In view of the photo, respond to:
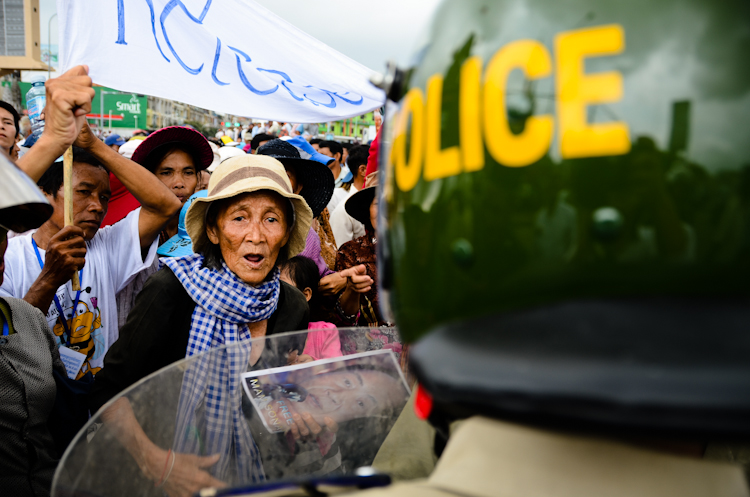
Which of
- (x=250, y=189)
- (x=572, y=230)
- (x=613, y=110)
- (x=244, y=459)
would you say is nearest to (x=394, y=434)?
(x=244, y=459)

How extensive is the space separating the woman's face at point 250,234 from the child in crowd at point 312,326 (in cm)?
38

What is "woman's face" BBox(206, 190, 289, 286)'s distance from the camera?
8.87ft

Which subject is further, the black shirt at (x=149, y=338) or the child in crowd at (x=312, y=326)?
the black shirt at (x=149, y=338)

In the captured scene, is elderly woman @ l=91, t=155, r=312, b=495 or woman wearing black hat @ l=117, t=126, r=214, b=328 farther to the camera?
woman wearing black hat @ l=117, t=126, r=214, b=328

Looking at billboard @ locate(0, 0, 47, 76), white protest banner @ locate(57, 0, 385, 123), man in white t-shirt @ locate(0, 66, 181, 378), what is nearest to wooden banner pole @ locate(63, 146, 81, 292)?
man in white t-shirt @ locate(0, 66, 181, 378)

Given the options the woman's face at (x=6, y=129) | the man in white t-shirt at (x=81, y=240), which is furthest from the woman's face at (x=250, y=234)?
the woman's face at (x=6, y=129)

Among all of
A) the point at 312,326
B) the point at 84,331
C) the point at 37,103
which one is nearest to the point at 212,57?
the point at 37,103

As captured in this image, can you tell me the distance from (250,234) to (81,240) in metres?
0.89

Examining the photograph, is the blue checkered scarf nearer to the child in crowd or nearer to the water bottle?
the child in crowd

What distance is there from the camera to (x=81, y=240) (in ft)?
9.53

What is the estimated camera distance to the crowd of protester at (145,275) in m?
2.28

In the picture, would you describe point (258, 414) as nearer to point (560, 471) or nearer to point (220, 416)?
point (220, 416)

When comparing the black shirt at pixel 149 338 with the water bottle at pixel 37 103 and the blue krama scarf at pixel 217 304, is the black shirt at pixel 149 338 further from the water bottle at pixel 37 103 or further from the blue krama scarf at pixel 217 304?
the water bottle at pixel 37 103

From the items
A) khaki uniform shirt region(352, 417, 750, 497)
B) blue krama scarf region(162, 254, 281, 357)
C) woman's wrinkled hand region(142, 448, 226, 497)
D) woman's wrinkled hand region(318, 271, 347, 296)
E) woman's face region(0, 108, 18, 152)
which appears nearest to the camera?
khaki uniform shirt region(352, 417, 750, 497)
